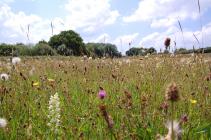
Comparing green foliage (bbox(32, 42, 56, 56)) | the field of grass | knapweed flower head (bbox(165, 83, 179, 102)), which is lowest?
the field of grass

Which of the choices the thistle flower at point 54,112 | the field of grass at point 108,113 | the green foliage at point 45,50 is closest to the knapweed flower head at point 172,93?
the field of grass at point 108,113

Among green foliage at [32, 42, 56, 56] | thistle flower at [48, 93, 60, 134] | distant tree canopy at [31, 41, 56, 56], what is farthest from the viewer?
green foliage at [32, 42, 56, 56]

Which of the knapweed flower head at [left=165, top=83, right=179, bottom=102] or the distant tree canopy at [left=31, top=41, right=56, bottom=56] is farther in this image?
the distant tree canopy at [left=31, top=41, right=56, bottom=56]

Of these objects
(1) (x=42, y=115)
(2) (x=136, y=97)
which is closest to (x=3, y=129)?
(1) (x=42, y=115)

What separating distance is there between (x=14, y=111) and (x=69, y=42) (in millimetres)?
50085

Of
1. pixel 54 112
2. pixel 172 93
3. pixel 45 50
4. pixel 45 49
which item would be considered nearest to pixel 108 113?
pixel 54 112

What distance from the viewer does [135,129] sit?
9.61 feet

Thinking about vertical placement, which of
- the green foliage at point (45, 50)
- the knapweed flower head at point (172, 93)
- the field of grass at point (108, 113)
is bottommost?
the field of grass at point (108, 113)

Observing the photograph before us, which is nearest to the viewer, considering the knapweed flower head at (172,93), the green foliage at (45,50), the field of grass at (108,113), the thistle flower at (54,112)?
the knapweed flower head at (172,93)

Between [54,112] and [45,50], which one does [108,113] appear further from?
[45,50]

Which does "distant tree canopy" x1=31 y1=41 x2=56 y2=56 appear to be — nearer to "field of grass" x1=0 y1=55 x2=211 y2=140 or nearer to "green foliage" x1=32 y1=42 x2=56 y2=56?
"green foliage" x1=32 y1=42 x2=56 y2=56

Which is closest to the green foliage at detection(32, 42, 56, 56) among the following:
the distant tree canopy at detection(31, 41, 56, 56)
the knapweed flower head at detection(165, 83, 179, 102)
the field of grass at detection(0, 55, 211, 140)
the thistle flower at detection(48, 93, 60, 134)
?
the distant tree canopy at detection(31, 41, 56, 56)

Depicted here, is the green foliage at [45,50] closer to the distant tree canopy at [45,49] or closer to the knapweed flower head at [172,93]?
the distant tree canopy at [45,49]

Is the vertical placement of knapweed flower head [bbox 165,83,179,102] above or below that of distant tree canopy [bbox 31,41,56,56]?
below
